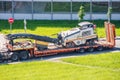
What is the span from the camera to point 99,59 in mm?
37844

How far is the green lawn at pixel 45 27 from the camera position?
50469mm

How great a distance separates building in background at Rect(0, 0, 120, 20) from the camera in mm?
58781

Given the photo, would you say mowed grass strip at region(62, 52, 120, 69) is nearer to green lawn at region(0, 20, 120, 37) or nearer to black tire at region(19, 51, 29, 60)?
black tire at region(19, 51, 29, 60)

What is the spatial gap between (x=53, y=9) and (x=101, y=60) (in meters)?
22.8

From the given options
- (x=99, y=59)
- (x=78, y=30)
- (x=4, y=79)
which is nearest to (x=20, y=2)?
(x=78, y=30)

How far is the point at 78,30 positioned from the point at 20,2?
18.7 metres

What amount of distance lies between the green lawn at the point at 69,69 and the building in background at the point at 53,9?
19897 millimetres

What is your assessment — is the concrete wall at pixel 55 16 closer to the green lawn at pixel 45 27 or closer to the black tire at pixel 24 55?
the green lawn at pixel 45 27

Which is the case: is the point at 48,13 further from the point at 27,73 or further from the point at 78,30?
the point at 27,73

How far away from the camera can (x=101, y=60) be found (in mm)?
37469

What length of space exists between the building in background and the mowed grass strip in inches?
753

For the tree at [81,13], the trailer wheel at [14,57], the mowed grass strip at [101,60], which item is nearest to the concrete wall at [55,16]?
the tree at [81,13]

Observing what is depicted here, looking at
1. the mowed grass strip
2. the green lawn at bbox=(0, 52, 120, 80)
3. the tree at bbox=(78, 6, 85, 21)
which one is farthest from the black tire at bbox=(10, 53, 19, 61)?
the tree at bbox=(78, 6, 85, 21)

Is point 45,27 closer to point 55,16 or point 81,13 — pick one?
point 81,13
